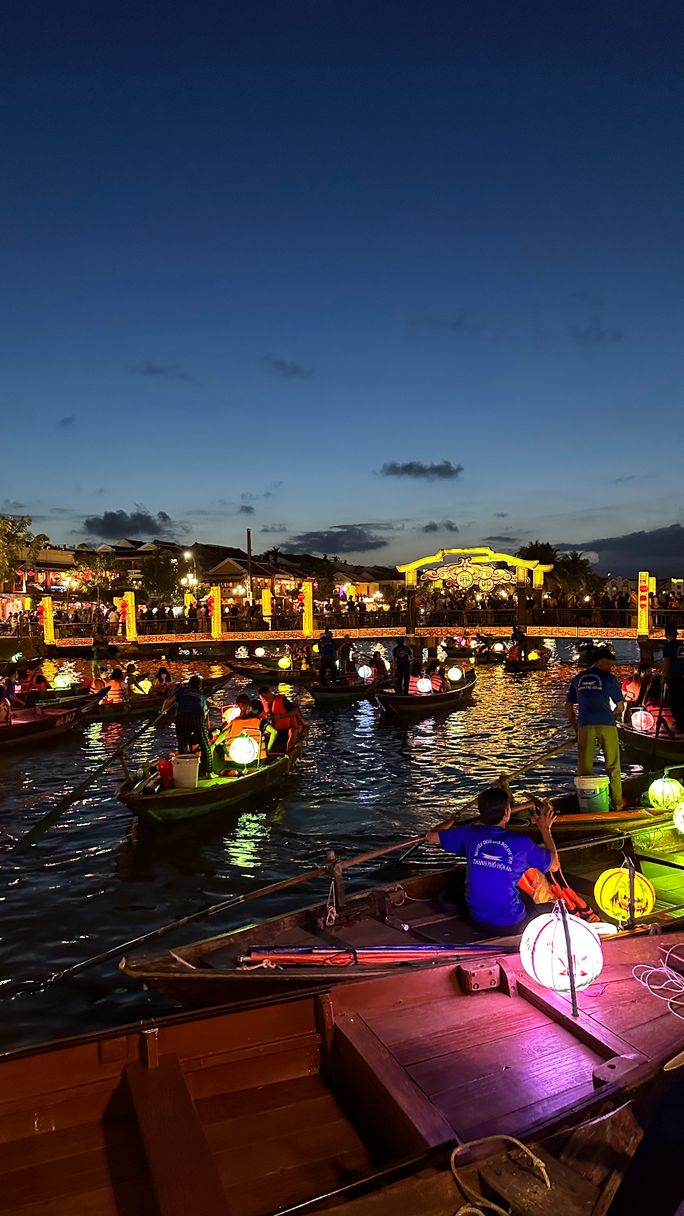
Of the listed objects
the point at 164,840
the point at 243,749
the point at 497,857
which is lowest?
the point at 164,840

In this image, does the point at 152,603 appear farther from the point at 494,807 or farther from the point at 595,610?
the point at 494,807

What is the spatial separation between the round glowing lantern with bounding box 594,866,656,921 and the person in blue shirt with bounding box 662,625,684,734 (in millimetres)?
7960

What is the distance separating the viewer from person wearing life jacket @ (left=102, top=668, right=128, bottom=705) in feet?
81.0

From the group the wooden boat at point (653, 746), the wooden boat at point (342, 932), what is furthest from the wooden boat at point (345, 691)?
the wooden boat at point (342, 932)

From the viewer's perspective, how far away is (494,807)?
20.1 ft

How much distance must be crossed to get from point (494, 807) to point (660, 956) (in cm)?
162

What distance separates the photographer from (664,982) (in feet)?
17.8

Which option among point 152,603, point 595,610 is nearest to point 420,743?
point 595,610

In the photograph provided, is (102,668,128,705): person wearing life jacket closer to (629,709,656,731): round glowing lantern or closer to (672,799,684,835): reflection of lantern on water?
(629,709,656,731): round glowing lantern

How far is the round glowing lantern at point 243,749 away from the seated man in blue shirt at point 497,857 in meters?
7.94

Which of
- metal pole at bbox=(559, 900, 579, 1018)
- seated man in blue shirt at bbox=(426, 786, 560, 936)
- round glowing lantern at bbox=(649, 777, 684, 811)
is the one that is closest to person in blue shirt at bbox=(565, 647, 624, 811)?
round glowing lantern at bbox=(649, 777, 684, 811)

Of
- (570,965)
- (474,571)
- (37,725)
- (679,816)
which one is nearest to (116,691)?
(37,725)

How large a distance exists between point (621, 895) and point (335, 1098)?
3.78 meters

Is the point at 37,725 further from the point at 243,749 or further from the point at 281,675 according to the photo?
the point at 281,675
